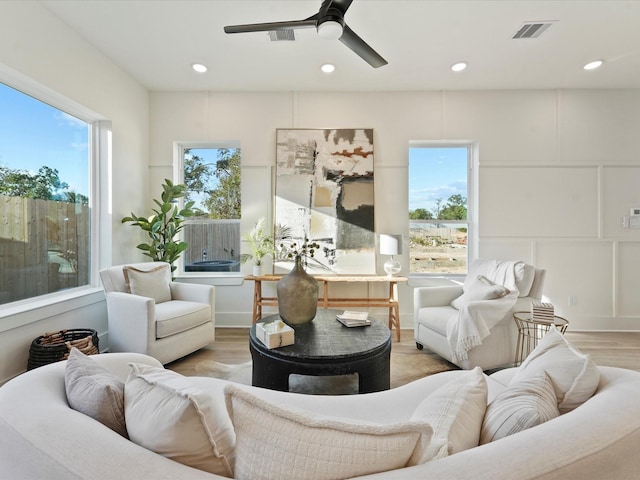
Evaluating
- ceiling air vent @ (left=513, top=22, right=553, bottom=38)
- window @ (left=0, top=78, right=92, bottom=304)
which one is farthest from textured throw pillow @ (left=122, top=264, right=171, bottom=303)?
ceiling air vent @ (left=513, top=22, right=553, bottom=38)

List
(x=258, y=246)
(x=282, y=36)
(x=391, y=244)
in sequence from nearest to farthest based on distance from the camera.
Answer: (x=282, y=36), (x=391, y=244), (x=258, y=246)

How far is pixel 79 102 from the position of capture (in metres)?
2.82

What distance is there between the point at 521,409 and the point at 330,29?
2060 millimetres

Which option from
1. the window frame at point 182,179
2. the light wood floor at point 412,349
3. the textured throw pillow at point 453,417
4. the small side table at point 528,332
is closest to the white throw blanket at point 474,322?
the small side table at point 528,332

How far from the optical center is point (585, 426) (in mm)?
687

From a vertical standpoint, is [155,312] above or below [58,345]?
above

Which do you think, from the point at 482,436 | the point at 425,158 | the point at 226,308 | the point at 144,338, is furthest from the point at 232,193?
the point at 482,436

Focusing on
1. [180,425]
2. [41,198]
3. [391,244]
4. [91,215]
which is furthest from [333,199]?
[180,425]

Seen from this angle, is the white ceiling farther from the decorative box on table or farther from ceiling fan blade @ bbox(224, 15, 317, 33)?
the decorative box on table

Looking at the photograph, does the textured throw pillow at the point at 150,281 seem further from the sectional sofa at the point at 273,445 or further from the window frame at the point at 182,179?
the sectional sofa at the point at 273,445

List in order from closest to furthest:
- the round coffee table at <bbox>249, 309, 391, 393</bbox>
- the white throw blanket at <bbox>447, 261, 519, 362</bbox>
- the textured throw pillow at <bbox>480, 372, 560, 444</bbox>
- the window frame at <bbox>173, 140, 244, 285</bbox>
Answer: the textured throw pillow at <bbox>480, 372, 560, 444</bbox> → the round coffee table at <bbox>249, 309, 391, 393</bbox> → the white throw blanket at <bbox>447, 261, 519, 362</bbox> → the window frame at <bbox>173, 140, 244, 285</bbox>

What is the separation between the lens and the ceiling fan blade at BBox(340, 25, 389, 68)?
6.57 feet

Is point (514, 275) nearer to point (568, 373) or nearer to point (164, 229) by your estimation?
point (568, 373)

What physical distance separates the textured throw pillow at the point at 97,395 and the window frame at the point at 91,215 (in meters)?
1.98
